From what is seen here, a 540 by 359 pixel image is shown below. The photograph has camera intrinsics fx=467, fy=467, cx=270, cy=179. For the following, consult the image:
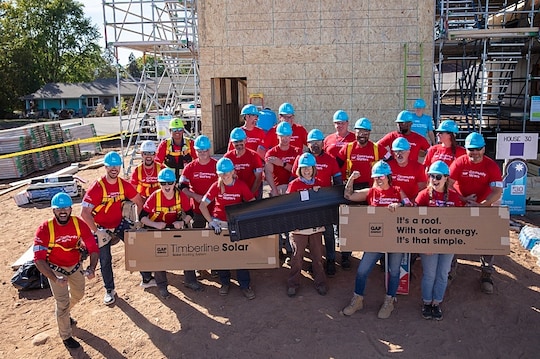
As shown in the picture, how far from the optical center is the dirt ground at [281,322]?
501 centimetres

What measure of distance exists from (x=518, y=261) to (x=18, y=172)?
51.9ft

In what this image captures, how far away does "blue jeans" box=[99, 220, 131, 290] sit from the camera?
19.3 ft

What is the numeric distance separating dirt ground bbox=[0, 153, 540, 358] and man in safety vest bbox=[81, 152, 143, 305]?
3.07 ft

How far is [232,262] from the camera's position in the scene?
5.61m

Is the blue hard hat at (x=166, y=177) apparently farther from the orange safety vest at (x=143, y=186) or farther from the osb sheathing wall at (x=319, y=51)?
the osb sheathing wall at (x=319, y=51)

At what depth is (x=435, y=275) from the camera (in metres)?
5.30

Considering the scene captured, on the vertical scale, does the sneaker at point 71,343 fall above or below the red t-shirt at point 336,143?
below

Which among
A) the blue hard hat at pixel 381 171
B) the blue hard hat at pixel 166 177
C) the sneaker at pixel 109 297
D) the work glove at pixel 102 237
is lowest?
the sneaker at pixel 109 297

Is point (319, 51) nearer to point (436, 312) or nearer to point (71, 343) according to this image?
point (436, 312)

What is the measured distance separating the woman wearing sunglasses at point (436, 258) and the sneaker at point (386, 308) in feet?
1.18

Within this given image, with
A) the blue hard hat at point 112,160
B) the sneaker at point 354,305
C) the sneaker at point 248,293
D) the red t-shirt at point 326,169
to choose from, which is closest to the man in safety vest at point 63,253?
the blue hard hat at point 112,160

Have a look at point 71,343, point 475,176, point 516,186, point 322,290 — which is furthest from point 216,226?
point 516,186

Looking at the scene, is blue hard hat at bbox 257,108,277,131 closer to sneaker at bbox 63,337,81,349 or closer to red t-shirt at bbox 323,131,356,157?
red t-shirt at bbox 323,131,356,157

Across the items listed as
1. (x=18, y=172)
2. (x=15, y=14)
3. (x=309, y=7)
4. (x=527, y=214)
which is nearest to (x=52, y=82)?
(x=15, y=14)
